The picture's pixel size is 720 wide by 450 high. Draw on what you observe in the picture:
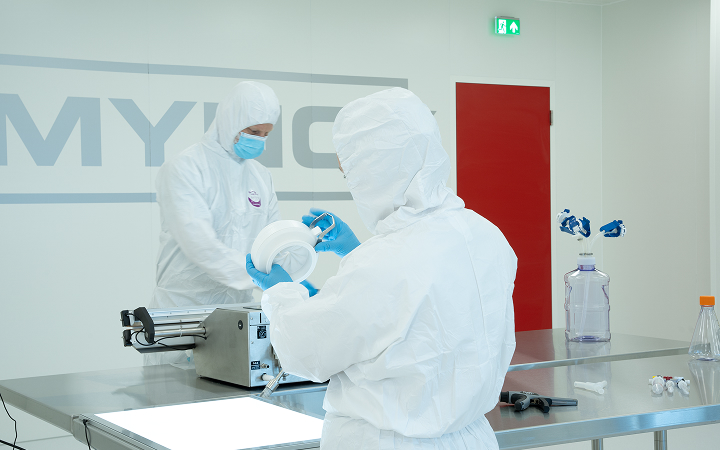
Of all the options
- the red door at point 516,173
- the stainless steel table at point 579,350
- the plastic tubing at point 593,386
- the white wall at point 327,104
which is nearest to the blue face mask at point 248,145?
the white wall at point 327,104

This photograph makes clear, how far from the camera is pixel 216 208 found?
271 centimetres

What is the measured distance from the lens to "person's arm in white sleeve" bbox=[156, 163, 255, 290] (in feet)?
8.30

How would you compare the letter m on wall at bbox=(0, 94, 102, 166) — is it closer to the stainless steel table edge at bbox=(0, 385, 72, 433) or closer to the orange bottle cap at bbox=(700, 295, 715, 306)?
the stainless steel table edge at bbox=(0, 385, 72, 433)

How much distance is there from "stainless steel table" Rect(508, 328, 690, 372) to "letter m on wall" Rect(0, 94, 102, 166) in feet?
7.40

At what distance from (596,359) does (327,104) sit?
2.42 meters

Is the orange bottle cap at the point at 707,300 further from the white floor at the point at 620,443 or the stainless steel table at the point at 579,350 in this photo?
the white floor at the point at 620,443

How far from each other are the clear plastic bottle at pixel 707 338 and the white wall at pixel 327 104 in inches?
91.8

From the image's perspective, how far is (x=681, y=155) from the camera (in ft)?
14.3

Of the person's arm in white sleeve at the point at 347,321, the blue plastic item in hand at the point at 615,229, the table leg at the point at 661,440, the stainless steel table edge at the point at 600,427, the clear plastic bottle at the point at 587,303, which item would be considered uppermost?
the blue plastic item in hand at the point at 615,229

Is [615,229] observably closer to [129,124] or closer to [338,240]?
[338,240]

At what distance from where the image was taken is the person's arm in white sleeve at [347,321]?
3.63 ft

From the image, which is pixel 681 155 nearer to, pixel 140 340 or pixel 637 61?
pixel 637 61

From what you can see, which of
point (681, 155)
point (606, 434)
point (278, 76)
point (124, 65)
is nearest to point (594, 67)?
point (681, 155)

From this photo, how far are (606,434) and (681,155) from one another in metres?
3.34
